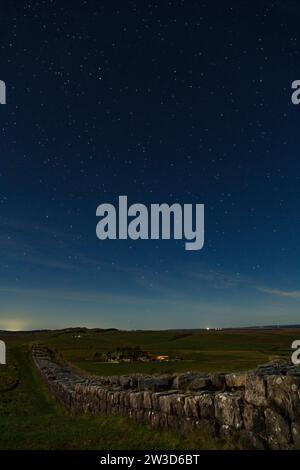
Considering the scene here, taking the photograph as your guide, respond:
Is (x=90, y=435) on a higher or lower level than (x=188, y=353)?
higher

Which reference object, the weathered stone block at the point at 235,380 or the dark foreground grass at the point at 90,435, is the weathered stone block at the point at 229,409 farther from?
the weathered stone block at the point at 235,380

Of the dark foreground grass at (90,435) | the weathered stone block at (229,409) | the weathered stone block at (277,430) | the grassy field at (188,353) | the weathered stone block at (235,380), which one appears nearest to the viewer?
the weathered stone block at (277,430)

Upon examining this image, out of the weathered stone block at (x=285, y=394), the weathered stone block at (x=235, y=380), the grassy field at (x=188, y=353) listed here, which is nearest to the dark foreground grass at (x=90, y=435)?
the weathered stone block at (x=285, y=394)

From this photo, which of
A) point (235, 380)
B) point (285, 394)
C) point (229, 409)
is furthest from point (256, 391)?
point (235, 380)

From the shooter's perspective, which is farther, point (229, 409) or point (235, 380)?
point (235, 380)

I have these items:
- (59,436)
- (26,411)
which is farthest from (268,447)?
(26,411)

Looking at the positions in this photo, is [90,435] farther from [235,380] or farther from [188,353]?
[188,353]

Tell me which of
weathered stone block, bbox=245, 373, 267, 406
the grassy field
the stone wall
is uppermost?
weathered stone block, bbox=245, 373, 267, 406

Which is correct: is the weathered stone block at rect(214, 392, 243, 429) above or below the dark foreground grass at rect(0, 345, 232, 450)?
above

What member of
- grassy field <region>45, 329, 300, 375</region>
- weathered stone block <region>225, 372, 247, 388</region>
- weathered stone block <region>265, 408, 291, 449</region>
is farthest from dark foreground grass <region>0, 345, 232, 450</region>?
grassy field <region>45, 329, 300, 375</region>

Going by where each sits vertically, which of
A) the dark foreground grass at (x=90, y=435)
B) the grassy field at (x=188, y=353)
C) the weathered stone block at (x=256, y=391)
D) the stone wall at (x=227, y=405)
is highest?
the weathered stone block at (x=256, y=391)

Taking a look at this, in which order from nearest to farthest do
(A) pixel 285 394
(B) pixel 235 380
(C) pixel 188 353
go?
(A) pixel 285 394 → (B) pixel 235 380 → (C) pixel 188 353

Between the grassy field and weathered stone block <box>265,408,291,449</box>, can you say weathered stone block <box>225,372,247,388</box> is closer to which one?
weathered stone block <box>265,408,291,449</box>
